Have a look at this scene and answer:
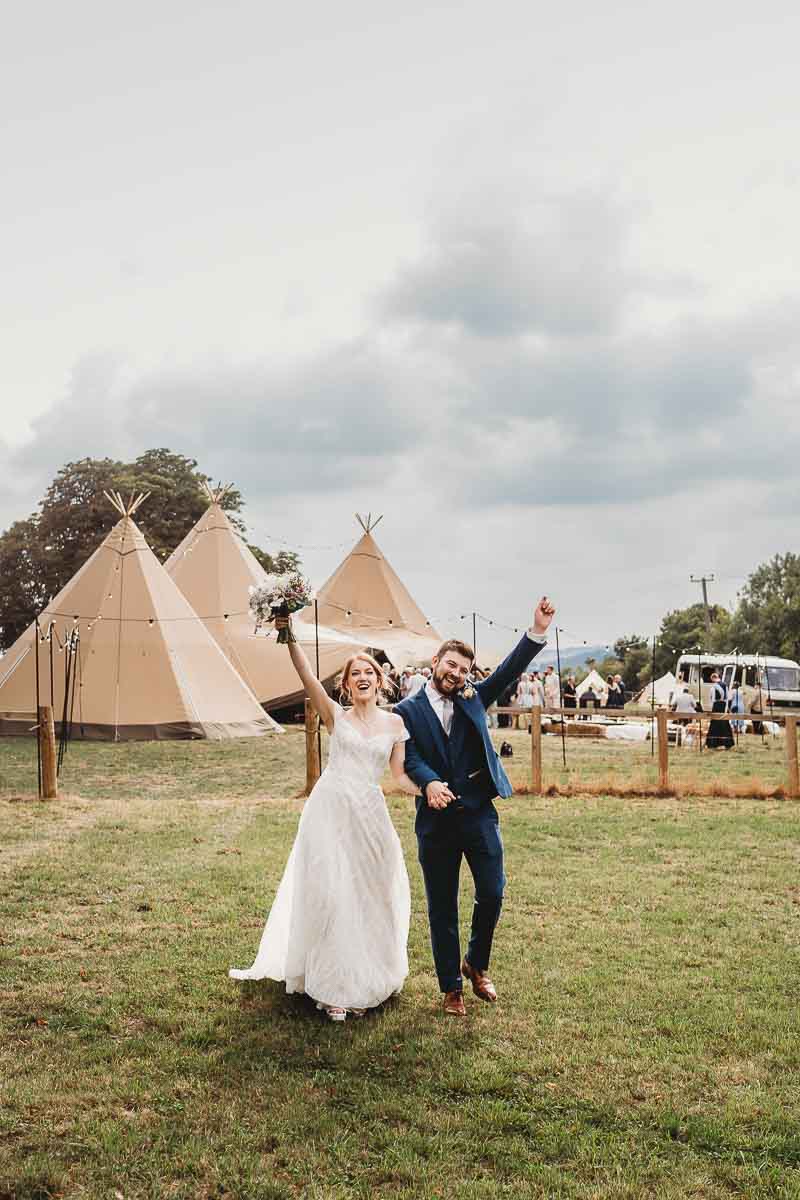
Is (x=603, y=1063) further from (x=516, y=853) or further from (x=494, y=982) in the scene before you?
(x=516, y=853)

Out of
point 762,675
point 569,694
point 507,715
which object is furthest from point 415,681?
point 762,675

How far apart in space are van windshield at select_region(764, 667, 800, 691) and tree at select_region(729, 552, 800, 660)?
22115 mm

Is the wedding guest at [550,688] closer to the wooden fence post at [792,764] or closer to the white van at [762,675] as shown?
the white van at [762,675]

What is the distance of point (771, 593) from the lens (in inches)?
2542

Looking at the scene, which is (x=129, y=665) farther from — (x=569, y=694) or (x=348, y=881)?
(x=348, y=881)

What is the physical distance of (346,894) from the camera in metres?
4.93

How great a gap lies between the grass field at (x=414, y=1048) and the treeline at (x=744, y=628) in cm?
4266

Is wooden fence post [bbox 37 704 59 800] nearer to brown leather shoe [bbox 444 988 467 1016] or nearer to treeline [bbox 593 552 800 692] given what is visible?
brown leather shoe [bbox 444 988 467 1016]

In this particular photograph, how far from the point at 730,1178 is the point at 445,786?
1.95m

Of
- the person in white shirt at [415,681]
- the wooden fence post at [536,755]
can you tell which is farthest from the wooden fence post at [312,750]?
the person in white shirt at [415,681]

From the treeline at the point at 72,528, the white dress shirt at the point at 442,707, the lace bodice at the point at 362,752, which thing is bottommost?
the lace bodice at the point at 362,752

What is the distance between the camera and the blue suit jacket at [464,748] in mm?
5016

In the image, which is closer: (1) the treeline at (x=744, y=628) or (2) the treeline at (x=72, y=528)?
(2) the treeline at (x=72, y=528)

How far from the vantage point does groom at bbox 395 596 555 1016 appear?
16.4ft
